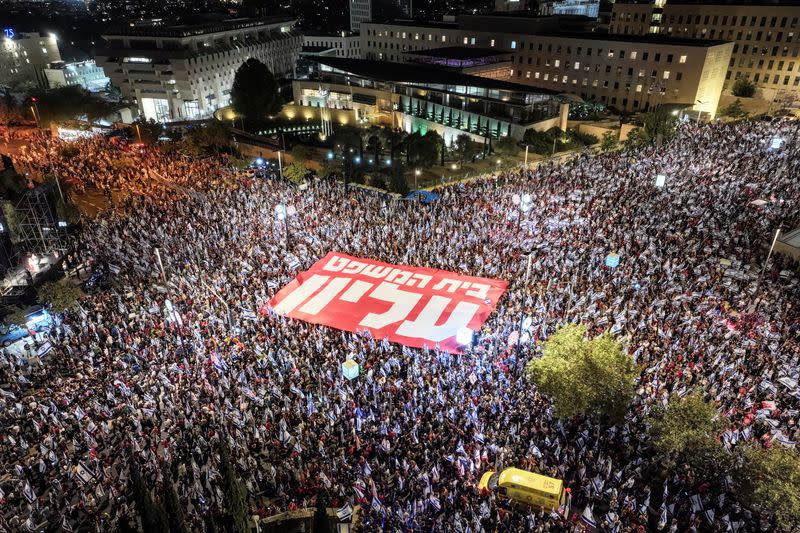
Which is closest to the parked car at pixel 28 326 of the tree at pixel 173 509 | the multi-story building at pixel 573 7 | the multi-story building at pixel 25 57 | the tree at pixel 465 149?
the tree at pixel 173 509

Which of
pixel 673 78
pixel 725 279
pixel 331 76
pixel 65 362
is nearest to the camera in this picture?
pixel 65 362

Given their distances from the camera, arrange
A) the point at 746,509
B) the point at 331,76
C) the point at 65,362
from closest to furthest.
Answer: the point at 746,509, the point at 65,362, the point at 331,76

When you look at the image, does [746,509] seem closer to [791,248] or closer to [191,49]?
[791,248]

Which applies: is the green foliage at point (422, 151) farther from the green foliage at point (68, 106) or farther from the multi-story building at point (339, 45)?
the multi-story building at point (339, 45)

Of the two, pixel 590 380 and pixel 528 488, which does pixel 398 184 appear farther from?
pixel 528 488

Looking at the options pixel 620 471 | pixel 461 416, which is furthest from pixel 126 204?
pixel 620 471

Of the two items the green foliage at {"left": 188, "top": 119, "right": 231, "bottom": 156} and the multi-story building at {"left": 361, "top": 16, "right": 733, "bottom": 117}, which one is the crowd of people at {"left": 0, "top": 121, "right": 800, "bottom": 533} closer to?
the green foliage at {"left": 188, "top": 119, "right": 231, "bottom": 156}
